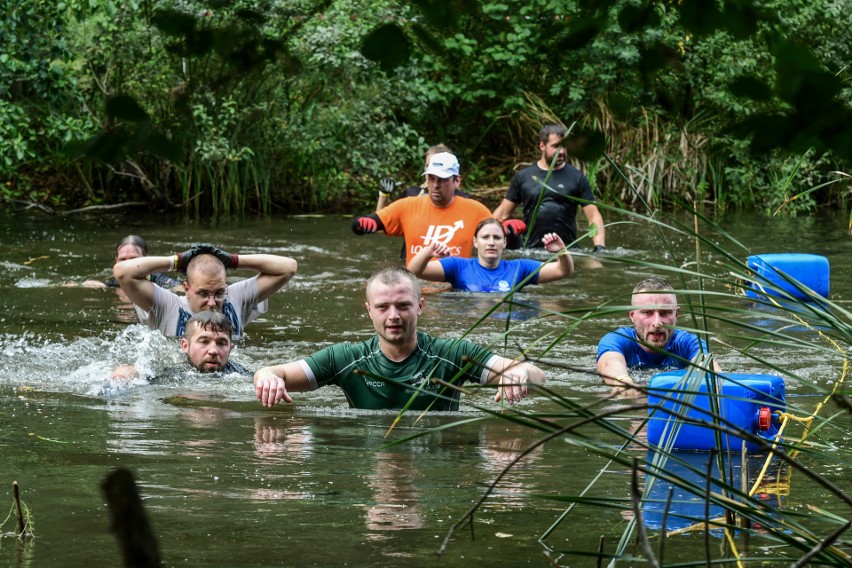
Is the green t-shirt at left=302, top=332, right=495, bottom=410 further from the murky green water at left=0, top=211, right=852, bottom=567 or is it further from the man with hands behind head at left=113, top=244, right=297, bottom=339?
the man with hands behind head at left=113, top=244, right=297, bottom=339

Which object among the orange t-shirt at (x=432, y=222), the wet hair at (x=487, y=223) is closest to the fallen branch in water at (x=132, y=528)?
the wet hair at (x=487, y=223)

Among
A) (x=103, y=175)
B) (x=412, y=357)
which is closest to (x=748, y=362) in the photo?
(x=412, y=357)

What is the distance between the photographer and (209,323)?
27.2ft

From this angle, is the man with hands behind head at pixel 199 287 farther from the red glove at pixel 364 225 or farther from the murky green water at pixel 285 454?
the red glove at pixel 364 225

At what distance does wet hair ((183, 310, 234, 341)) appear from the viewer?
27.2 feet

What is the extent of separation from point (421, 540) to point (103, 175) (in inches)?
670

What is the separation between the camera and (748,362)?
30.0ft

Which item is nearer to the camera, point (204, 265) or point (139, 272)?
point (204, 265)

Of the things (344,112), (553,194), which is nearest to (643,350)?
(553,194)

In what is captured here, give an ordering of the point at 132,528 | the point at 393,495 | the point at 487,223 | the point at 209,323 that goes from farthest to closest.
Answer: the point at 487,223 → the point at 209,323 → the point at 393,495 → the point at 132,528

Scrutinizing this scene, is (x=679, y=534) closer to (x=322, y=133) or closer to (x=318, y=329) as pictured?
(x=318, y=329)

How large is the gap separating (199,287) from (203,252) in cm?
28

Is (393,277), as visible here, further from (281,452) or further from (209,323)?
(209,323)

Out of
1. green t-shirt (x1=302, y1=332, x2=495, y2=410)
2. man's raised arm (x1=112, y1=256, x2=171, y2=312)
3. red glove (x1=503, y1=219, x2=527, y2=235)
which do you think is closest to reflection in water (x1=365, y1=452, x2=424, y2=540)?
green t-shirt (x1=302, y1=332, x2=495, y2=410)
